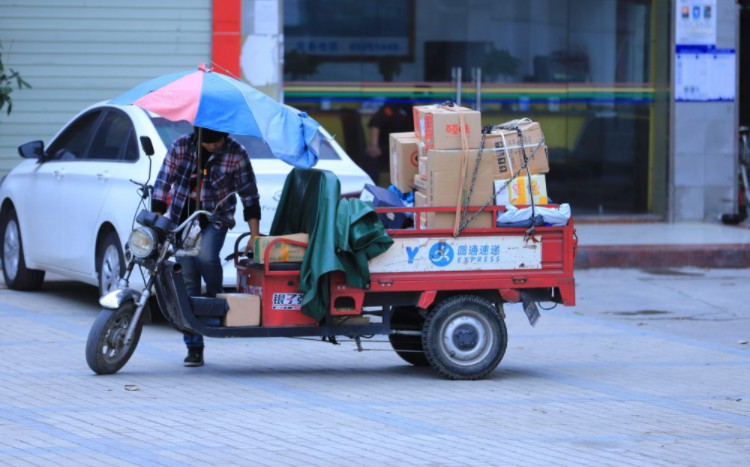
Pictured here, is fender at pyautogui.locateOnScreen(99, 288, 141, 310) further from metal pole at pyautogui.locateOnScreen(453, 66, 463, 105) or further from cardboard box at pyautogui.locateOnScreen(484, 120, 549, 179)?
metal pole at pyautogui.locateOnScreen(453, 66, 463, 105)

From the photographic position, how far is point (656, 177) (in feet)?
59.0

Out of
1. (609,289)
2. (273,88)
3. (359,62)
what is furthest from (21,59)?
(609,289)

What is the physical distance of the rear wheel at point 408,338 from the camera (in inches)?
346

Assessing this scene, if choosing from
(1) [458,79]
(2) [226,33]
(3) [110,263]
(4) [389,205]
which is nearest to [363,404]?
(4) [389,205]

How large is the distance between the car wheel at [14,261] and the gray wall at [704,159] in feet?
29.2

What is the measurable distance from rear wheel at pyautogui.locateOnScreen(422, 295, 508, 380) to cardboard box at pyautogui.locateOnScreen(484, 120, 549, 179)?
85 cm

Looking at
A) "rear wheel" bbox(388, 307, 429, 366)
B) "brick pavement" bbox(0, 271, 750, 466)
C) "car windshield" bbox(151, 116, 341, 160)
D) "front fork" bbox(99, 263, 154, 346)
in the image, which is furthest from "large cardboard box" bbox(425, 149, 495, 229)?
"car windshield" bbox(151, 116, 341, 160)

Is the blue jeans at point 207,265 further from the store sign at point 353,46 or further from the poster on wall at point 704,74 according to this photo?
the poster on wall at point 704,74

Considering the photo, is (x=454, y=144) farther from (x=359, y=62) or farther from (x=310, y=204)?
(x=359, y=62)

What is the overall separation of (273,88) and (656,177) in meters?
5.35

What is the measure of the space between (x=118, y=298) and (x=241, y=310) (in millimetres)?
747

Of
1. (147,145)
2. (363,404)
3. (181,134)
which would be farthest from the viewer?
(181,134)

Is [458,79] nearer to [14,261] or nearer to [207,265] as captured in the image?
[14,261]

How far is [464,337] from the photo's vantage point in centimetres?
843
